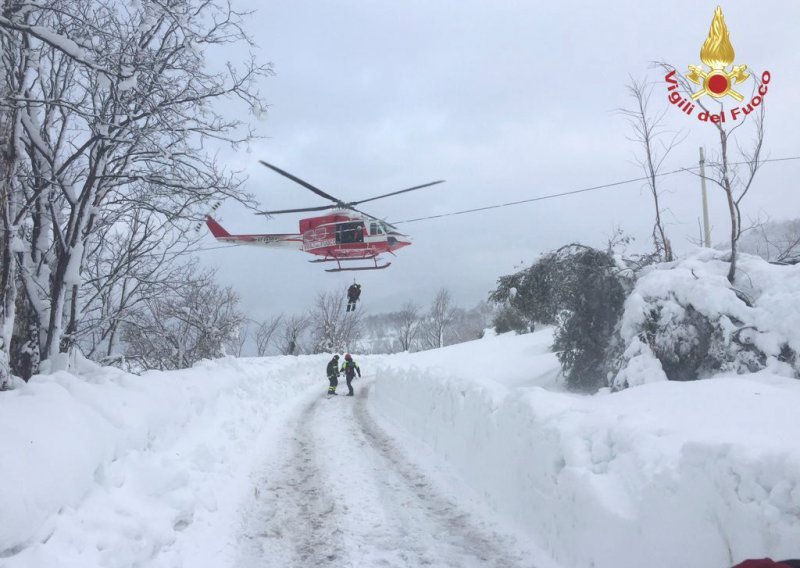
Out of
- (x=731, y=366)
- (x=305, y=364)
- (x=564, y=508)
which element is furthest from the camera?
(x=305, y=364)

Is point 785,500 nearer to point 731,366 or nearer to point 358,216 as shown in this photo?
point 731,366

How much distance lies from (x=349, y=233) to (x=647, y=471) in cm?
1269

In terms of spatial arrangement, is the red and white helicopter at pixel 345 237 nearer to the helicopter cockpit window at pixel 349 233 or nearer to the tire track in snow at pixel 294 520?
the helicopter cockpit window at pixel 349 233

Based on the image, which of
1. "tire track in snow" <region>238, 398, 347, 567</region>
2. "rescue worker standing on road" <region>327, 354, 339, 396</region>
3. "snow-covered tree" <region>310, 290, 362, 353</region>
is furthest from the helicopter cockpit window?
"snow-covered tree" <region>310, 290, 362, 353</region>

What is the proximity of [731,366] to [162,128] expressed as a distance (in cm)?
1188

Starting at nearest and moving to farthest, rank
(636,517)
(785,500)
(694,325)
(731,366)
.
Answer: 1. (785,500)
2. (636,517)
3. (731,366)
4. (694,325)

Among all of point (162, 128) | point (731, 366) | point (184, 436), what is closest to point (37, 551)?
point (184, 436)

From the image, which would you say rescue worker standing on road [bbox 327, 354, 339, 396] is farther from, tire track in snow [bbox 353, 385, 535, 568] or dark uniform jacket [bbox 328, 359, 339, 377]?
tire track in snow [bbox 353, 385, 535, 568]

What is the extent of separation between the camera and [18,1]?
4879mm

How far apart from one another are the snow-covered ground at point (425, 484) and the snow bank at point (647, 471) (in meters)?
0.02

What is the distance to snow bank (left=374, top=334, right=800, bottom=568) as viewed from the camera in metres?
3.40

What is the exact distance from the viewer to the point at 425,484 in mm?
7758

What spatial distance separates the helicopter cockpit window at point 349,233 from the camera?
1605cm

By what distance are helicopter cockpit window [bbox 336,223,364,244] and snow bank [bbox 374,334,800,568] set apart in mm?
8582
